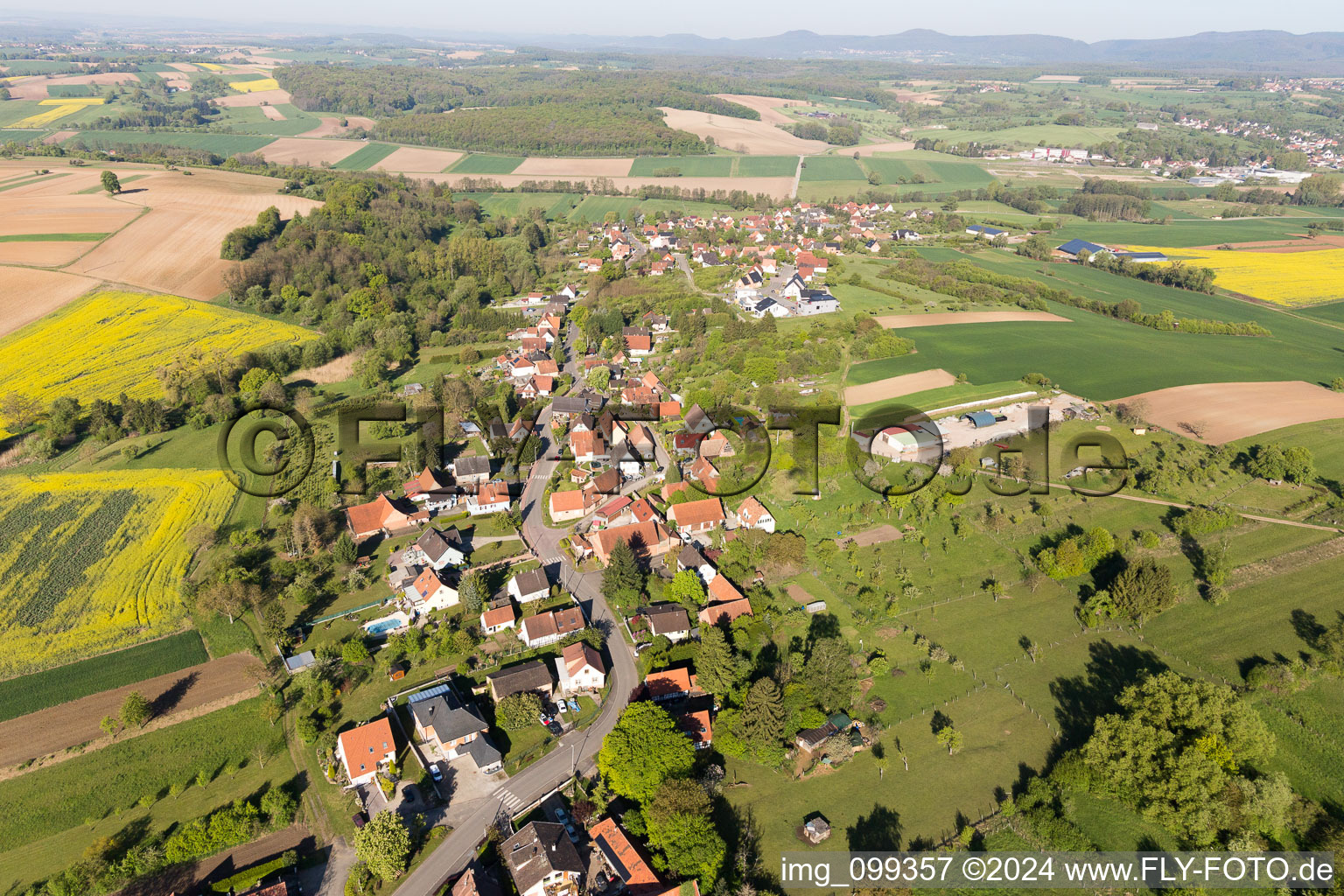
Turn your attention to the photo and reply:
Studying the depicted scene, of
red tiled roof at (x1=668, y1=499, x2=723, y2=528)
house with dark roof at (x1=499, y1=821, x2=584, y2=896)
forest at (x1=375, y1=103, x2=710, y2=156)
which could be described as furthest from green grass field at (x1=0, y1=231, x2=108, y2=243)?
forest at (x1=375, y1=103, x2=710, y2=156)

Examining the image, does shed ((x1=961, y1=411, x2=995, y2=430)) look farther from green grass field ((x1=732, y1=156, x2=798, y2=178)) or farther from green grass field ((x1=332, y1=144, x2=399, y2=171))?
green grass field ((x1=332, y1=144, x2=399, y2=171))

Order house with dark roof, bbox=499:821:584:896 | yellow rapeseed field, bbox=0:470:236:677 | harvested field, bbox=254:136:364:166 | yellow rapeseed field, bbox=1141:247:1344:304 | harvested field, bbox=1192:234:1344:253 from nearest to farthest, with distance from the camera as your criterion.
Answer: house with dark roof, bbox=499:821:584:896 → yellow rapeseed field, bbox=0:470:236:677 → yellow rapeseed field, bbox=1141:247:1344:304 → harvested field, bbox=1192:234:1344:253 → harvested field, bbox=254:136:364:166

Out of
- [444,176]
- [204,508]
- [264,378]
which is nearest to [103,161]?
[444,176]

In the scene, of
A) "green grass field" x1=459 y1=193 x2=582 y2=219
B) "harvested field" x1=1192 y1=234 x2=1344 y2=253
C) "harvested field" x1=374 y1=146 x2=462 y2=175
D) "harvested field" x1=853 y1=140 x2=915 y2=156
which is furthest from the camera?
"harvested field" x1=853 y1=140 x2=915 y2=156

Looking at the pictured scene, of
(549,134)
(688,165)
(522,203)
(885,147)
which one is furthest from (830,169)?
(522,203)

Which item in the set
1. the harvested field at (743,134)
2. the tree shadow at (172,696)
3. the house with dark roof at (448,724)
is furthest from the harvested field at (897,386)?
the harvested field at (743,134)

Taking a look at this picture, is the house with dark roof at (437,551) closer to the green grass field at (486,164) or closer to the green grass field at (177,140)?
the green grass field at (486,164)
